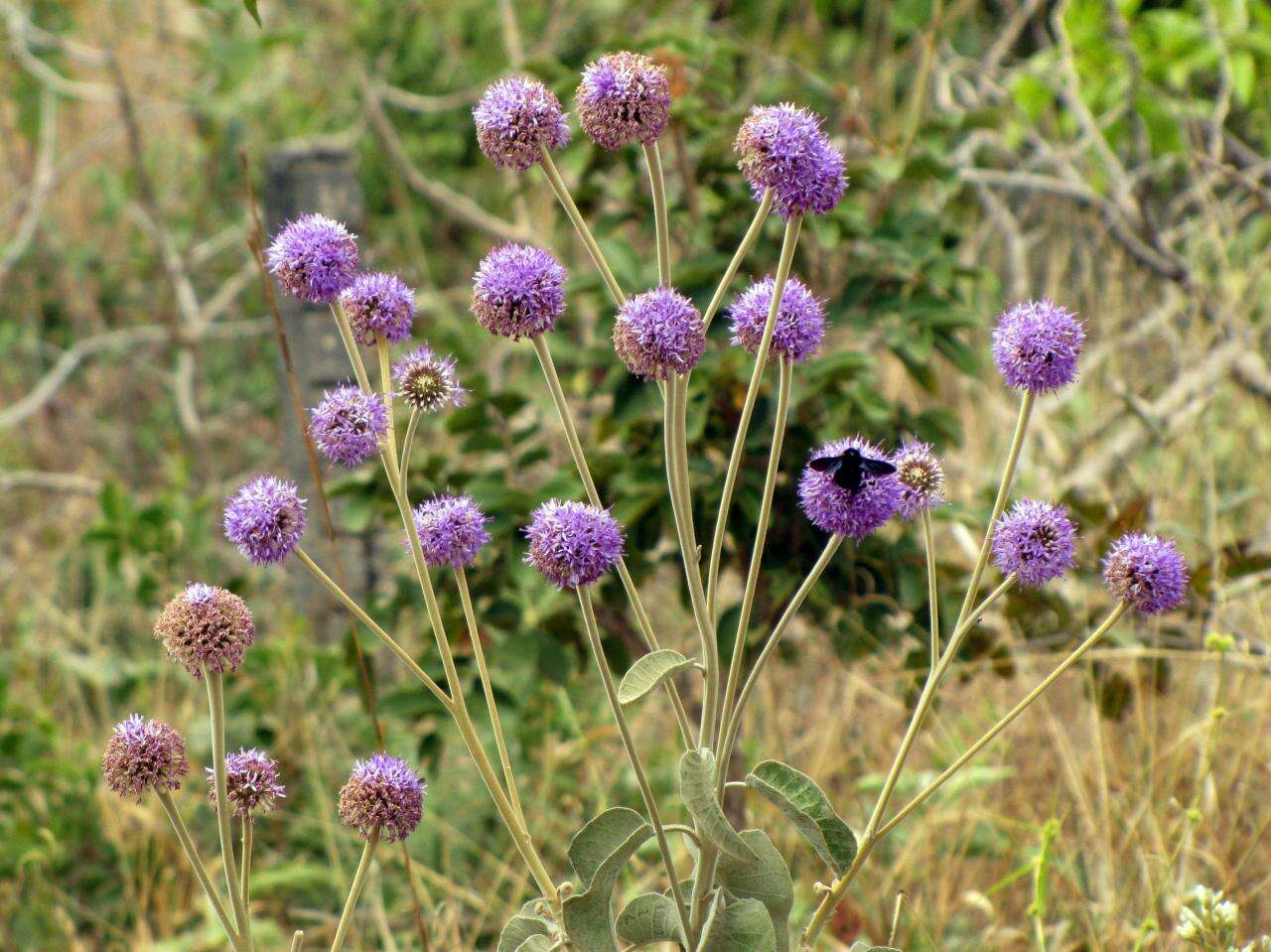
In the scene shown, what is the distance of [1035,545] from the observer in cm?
118

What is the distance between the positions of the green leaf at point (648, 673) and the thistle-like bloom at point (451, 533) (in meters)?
0.20

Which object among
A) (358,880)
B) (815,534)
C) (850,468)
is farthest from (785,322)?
(815,534)

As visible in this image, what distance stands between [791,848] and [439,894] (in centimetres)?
79

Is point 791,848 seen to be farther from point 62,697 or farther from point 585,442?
point 62,697

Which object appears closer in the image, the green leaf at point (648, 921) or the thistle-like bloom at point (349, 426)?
the thistle-like bloom at point (349, 426)

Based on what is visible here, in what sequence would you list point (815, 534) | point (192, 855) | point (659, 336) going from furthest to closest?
1. point (815, 534)
2. point (192, 855)
3. point (659, 336)

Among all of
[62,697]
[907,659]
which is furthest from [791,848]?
[62,697]

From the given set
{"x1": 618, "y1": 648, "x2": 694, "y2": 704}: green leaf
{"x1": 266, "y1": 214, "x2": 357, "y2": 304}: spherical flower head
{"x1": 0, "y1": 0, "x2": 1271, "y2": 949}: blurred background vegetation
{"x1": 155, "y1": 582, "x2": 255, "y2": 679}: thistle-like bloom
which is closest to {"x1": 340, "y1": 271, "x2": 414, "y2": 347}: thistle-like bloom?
{"x1": 266, "y1": 214, "x2": 357, "y2": 304}: spherical flower head

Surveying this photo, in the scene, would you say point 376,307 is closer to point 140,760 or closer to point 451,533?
point 451,533

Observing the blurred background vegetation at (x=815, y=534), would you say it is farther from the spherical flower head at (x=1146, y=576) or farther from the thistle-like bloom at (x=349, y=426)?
the thistle-like bloom at (x=349, y=426)

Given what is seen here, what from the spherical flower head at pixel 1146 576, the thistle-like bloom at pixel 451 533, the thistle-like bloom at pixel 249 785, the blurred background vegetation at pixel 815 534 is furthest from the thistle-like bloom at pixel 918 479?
the blurred background vegetation at pixel 815 534

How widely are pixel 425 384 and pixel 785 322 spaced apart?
1.05ft

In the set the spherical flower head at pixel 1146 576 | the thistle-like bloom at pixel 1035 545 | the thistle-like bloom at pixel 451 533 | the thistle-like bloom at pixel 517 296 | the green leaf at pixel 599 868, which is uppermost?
the thistle-like bloom at pixel 517 296

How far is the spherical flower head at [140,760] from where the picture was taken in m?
1.13
